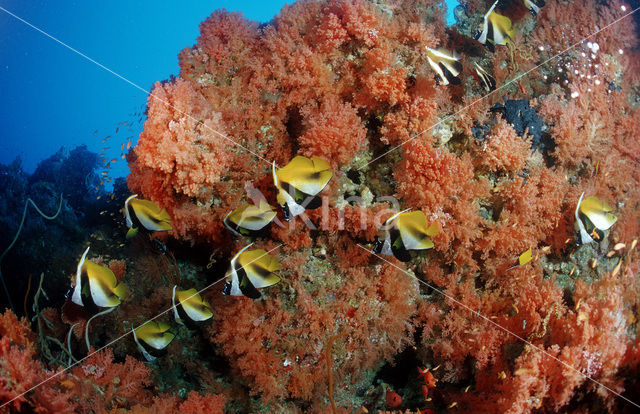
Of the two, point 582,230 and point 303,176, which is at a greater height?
point 303,176

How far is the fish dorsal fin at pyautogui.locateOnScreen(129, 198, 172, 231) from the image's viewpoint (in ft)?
9.75

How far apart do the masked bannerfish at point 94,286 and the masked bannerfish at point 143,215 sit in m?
0.46

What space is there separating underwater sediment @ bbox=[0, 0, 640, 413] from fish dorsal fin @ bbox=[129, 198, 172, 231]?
2 cm

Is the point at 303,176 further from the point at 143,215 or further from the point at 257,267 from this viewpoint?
the point at 143,215

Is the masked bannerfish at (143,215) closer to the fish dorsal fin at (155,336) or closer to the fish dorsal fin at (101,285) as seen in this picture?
the fish dorsal fin at (101,285)

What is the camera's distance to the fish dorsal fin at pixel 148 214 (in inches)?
117

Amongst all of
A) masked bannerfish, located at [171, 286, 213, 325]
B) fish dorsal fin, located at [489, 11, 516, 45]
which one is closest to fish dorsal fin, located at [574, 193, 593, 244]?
fish dorsal fin, located at [489, 11, 516, 45]

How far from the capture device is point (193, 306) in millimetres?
3293

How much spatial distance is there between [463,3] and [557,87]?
193cm

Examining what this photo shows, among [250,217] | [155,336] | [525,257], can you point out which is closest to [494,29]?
[525,257]

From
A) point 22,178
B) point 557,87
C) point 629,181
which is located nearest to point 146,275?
point 557,87

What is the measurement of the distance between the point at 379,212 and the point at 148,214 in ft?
7.45

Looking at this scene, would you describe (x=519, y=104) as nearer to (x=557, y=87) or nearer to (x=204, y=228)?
(x=557, y=87)

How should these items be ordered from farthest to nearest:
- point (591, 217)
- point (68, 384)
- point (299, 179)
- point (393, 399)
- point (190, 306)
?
point (393, 399) < point (190, 306) < point (68, 384) < point (591, 217) < point (299, 179)
